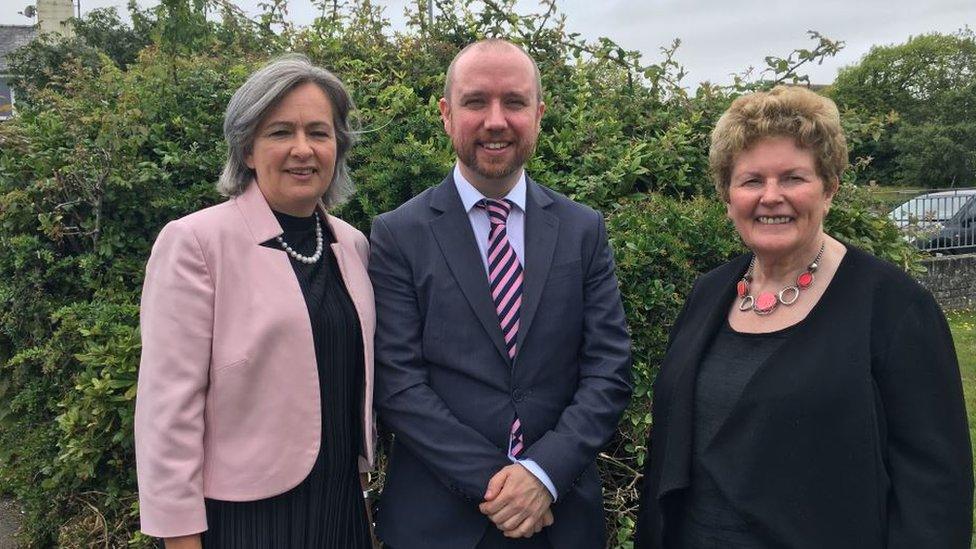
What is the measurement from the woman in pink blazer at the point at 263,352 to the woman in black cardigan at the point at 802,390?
3.41ft

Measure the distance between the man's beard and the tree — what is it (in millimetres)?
27860

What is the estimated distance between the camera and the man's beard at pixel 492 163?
7.84ft

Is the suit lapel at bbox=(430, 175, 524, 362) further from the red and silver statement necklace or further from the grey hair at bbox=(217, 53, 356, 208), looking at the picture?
the red and silver statement necklace

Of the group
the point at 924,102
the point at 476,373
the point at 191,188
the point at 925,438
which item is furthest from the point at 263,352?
the point at 924,102

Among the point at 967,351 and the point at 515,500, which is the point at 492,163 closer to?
the point at 515,500

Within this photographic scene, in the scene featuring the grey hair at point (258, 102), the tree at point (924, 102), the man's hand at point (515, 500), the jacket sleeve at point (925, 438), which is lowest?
the man's hand at point (515, 500)

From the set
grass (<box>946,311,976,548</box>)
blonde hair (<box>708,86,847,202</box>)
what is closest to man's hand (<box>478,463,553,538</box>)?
blonde hair (<box>708,86,847,202</box>)

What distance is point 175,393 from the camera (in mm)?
2035

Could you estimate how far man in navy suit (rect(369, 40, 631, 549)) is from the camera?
7.30 ft

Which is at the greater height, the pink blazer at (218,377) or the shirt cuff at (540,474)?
the pink blazer at (218,377)

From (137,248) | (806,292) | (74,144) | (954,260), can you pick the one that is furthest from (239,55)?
(954,260)

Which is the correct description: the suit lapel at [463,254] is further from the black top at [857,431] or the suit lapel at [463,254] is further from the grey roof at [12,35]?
the grey roof at [12,35]

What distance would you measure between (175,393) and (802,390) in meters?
1.71

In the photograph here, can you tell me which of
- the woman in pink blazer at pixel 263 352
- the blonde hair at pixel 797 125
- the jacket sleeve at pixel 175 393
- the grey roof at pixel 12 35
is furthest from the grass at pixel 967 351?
the grey roof at pixel 12 35
